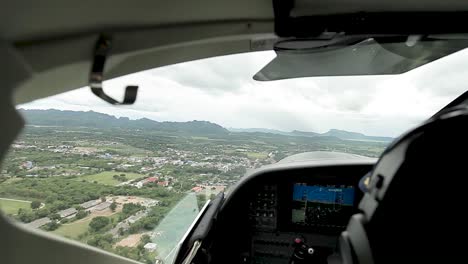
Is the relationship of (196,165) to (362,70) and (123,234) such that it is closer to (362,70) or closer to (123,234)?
(123,234)

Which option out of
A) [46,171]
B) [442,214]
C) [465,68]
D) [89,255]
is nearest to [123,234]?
[89,255]

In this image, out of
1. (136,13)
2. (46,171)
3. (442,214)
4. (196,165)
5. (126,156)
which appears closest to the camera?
(442,214)

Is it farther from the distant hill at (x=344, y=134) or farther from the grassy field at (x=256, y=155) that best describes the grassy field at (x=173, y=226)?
the distant hill at (x=344, y=134)

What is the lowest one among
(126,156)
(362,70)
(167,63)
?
(126,156)

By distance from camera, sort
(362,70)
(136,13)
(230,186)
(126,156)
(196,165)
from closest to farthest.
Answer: (136,13), (126,156), (196,165), (362,70), (230,186)

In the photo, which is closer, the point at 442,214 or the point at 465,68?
the point at 442,214

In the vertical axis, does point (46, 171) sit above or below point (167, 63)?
below
